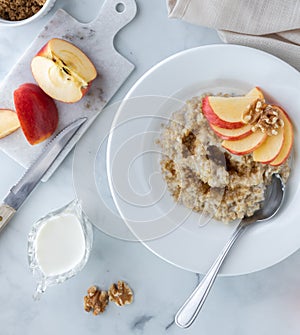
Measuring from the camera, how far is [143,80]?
1.12 meters

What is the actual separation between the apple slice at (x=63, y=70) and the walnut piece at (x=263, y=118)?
0.37m

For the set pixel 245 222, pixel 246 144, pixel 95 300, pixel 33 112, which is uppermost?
pixel 246 144

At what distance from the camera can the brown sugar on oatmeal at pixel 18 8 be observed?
46.4 inches

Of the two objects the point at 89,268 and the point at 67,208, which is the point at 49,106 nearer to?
the point at 67,208

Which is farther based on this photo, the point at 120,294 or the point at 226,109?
the point at 120,294

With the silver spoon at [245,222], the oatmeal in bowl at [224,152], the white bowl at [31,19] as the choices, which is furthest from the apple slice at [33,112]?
the silver spoon at [245,222]

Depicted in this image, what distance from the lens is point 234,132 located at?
1.12 m

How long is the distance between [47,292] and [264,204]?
57 cm

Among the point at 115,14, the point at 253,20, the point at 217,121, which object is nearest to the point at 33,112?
the point at 115,14

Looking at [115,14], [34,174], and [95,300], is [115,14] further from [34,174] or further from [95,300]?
[95,300]

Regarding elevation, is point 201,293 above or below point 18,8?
below

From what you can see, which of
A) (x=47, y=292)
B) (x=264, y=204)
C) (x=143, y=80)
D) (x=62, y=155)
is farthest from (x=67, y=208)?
(x=264, y=204)

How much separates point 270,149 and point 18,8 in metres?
0.65

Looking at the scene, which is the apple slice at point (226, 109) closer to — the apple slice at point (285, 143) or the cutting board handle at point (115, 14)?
the apple slice at point (285, 143)
